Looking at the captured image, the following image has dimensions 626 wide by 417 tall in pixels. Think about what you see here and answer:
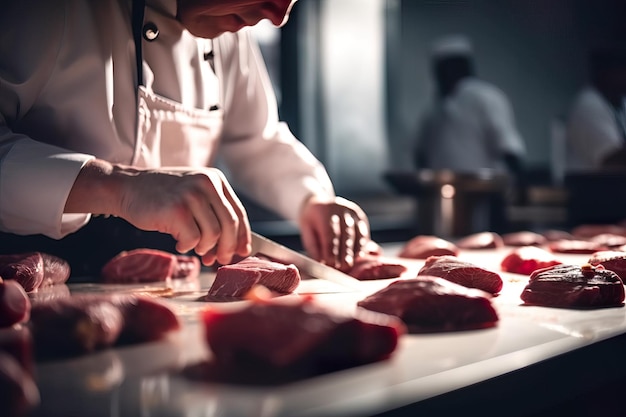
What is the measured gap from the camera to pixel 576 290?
4.20 ft

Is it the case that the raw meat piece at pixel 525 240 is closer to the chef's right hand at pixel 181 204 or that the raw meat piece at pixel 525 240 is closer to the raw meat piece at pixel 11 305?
the chef's right hand at pixel 181 204

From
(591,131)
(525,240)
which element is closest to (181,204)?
(525,240)

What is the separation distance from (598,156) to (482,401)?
13.5 feet

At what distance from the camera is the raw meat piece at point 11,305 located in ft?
3.24

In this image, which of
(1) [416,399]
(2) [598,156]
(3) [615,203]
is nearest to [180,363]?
(1) [416,399]

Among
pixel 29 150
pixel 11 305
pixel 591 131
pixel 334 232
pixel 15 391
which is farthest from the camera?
pixel 591 131

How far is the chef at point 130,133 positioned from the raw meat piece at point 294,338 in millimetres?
526

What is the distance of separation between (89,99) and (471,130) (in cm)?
522

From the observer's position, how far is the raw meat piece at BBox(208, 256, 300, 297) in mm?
1381

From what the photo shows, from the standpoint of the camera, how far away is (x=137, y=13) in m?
1.79

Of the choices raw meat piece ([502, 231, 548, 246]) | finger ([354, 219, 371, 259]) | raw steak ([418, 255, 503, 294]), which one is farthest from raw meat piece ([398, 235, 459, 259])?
raw steak ([418, 255, 503, 294])

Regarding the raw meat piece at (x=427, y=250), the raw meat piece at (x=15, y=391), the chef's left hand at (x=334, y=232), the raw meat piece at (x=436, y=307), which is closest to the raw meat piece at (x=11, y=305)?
the raw meat piece at (x=15, y=391)

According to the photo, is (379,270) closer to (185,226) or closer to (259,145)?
(185,226)

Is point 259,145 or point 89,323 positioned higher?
point 259,145
